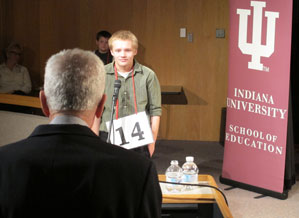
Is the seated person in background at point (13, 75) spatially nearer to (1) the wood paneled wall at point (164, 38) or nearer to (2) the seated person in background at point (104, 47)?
(1) the wood paneled wall at point (164, 38)

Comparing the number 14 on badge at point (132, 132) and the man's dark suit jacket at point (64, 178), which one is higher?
the man's dark suit jacket at point (64, 178)

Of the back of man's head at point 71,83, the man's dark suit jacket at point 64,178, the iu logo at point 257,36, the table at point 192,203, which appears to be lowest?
the table at point 192,203

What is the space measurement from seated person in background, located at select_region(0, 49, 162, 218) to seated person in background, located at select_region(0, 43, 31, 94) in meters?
5.34

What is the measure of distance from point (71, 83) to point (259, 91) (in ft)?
11.4

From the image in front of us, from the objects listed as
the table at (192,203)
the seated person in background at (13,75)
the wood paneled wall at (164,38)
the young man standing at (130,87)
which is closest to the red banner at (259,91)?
the young man standing at (130,87)

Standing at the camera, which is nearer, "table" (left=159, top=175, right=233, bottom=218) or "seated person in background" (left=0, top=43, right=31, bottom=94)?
"table" (left=159, top=175, right=233, bottom=218)

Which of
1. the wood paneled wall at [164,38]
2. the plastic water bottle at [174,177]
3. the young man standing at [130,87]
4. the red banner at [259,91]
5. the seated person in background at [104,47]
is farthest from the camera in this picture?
the wood paneled wall at [164,38]

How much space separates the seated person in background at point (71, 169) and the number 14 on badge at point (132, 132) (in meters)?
1.62

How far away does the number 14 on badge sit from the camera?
2.85 metres

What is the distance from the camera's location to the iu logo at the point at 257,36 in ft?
14.1

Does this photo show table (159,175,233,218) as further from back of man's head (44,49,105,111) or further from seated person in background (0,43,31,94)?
seated person in background (0,43,31,94)

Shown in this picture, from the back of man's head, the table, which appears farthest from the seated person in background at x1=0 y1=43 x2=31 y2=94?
the back of man's head

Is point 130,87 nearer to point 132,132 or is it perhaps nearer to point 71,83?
point 132,132

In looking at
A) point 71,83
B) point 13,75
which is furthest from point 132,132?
point 13,75
